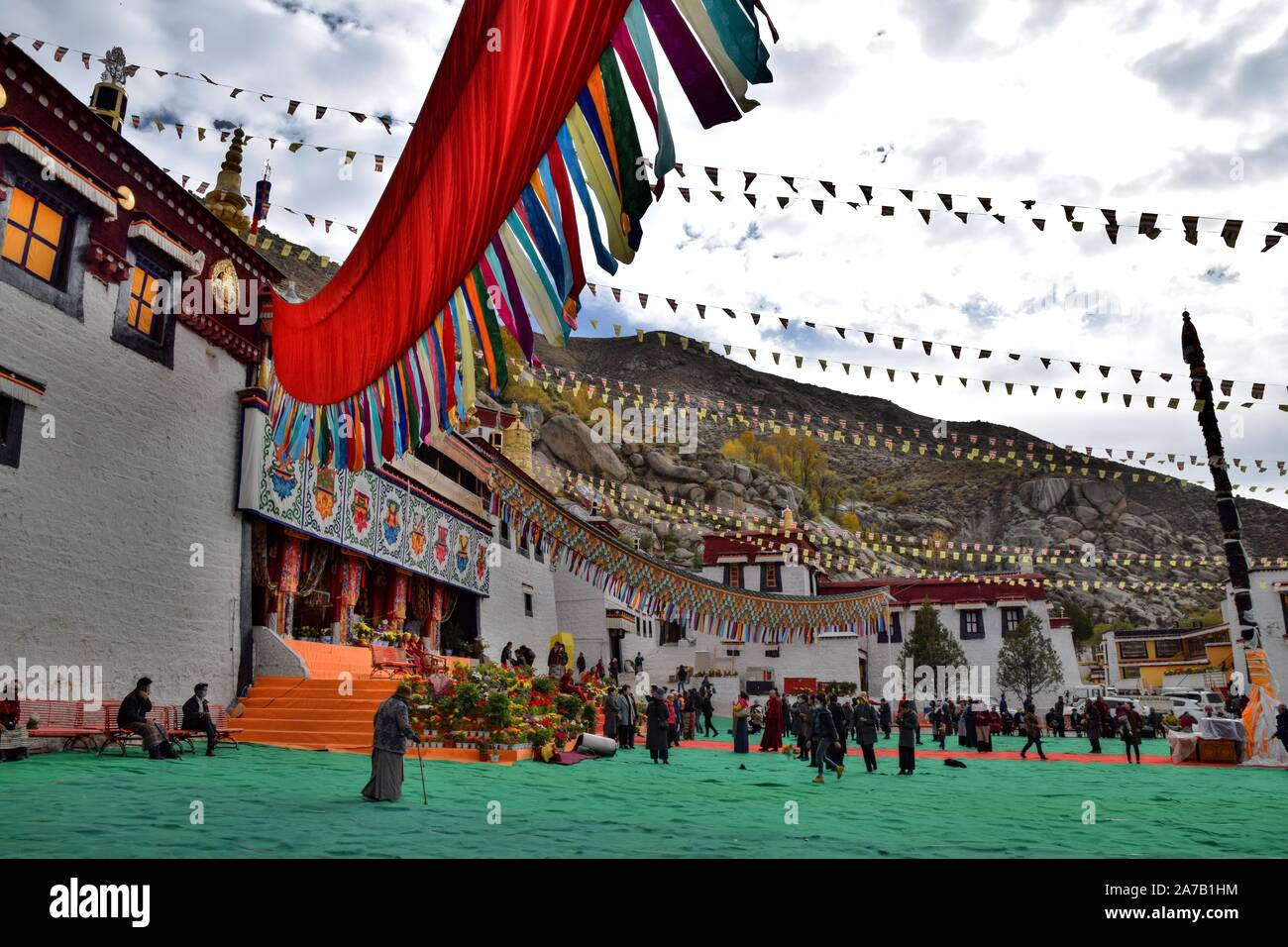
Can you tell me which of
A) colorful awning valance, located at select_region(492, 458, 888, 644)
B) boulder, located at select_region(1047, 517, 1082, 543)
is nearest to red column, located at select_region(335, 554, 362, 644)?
colorful awning valance, located at select_region(492, 458, 888, 644)

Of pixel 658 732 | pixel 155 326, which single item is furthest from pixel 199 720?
pixel 658 732

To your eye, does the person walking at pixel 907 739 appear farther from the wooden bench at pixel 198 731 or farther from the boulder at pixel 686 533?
the boulder at pixel 686 533

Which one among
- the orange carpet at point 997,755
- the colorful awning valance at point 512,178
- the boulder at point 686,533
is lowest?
the orange carpet at point 997,755

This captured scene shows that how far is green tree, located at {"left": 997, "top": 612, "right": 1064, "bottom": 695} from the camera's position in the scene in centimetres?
4494

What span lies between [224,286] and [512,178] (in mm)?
16145

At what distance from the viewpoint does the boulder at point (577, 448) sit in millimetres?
86188

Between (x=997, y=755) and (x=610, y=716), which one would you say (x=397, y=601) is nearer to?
(x=610, y=716)

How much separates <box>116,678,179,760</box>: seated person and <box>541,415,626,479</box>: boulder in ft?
239

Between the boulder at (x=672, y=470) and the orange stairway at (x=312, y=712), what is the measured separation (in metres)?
77.6

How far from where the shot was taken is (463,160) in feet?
14.1

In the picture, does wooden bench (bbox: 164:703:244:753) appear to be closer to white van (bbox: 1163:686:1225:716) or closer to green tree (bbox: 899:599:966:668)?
green tree (bbox: 899:599:966:668)

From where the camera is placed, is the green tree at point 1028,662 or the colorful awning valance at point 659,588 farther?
the green tree at point 1028,662

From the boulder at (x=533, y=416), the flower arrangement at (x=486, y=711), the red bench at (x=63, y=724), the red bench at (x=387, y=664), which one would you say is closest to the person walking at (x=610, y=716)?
the flower arrangement at (x=486, y=711)
